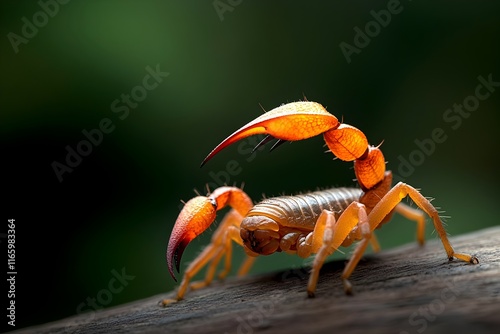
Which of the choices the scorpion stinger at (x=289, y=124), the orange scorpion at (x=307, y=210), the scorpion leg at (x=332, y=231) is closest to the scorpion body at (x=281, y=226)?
the orange scorpion at (x=307, y=210)

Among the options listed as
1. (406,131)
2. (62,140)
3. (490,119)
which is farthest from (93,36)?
(490,119)

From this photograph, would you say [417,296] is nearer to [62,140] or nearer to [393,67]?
[62,140]

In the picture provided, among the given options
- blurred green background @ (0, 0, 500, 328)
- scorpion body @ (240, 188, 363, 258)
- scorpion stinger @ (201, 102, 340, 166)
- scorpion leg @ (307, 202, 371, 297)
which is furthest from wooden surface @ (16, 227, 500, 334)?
blurred green background @ (0, 0, 500, 328)

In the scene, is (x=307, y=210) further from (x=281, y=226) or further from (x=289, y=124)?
(x=289, y=124)

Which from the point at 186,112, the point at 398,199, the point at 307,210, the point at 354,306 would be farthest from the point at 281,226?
the point at 186,112

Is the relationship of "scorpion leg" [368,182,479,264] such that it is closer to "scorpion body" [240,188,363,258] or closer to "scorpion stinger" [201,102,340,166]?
"scorpion body" [240,188,363,258]

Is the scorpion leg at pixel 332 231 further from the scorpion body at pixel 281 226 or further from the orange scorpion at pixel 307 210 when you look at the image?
the scorpion body at pixel 281 226
